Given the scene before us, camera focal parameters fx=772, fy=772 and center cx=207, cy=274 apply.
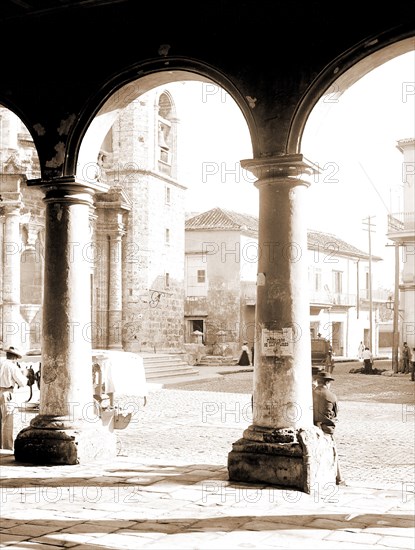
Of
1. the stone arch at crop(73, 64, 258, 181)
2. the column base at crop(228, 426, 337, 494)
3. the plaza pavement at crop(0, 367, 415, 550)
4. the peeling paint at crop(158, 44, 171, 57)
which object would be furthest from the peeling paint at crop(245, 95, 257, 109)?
the plaza pavement at crop(0, 367, 415, 550)

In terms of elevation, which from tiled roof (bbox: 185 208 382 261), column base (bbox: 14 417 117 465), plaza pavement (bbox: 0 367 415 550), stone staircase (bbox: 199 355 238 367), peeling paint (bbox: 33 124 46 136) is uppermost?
tiled roof (bbox: 185 208 382 261)

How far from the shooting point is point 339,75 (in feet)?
21.0

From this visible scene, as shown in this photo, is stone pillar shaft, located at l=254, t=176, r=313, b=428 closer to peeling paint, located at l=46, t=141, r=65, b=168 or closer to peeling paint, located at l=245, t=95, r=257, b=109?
peeling paint, located at l=245, t=95, r=257, b=109

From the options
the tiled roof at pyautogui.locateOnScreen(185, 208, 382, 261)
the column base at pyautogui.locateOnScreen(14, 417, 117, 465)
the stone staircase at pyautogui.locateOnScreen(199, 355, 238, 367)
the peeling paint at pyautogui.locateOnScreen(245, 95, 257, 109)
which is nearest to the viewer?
the peeling paint at pyautogui.locateOnScreen(245, 95, 257, 109)

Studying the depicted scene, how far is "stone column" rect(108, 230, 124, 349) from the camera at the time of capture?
982 inches

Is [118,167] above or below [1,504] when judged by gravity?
above

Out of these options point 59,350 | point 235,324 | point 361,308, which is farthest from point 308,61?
point 361,308

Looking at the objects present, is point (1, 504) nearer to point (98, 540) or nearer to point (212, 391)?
point (98, 540)

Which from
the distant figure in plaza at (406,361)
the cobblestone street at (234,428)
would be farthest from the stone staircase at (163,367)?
the distant figure in plaza at (406,361)

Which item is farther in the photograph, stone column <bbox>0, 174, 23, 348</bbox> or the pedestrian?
stone column <bbox>0, 174, 23, 348</bbox>

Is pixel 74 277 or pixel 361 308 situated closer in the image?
pixel 74 277

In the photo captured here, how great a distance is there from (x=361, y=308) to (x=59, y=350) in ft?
141

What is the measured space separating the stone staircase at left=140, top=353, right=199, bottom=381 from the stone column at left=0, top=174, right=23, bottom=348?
13.0ft

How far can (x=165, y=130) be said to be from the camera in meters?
28.4
